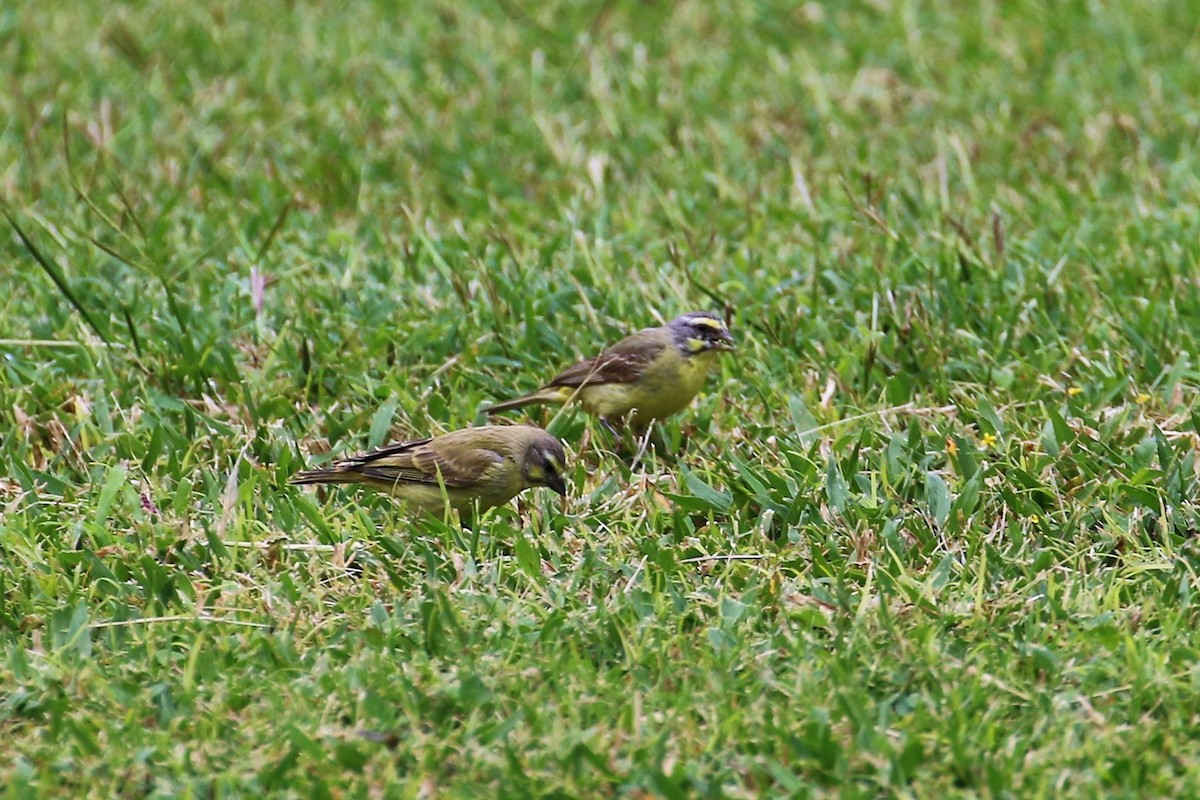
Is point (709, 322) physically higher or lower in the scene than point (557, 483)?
higher

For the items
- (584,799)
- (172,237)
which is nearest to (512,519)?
(584,799)

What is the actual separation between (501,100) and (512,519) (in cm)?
461

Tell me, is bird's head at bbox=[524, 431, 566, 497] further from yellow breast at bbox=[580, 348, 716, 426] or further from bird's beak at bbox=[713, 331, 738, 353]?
bird's beak at bbox=[713, 331, 738, 353]

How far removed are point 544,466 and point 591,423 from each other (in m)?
0.78

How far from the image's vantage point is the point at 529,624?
447 centimetres

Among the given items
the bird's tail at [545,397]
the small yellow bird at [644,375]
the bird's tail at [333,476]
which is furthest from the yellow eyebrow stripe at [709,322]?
the bird's tail at [333,476]

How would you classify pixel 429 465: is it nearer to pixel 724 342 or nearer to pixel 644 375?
pixel 644 375

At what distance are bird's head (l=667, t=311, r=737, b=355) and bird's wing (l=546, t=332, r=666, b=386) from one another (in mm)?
113

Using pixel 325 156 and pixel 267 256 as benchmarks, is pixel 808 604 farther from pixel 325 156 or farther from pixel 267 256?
pixel 325 156

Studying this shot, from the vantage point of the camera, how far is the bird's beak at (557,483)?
17.6 feet

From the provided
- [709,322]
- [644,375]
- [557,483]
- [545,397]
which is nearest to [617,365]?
[644,375]

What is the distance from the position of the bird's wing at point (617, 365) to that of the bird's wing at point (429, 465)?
78 centimetres

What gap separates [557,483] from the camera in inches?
212

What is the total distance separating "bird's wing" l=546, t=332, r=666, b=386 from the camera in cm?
593
